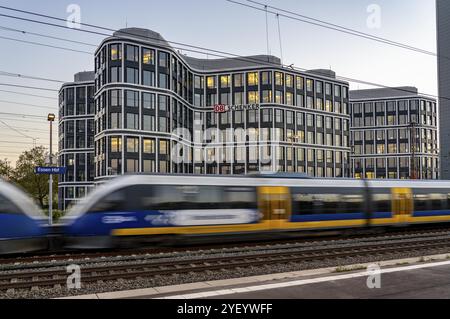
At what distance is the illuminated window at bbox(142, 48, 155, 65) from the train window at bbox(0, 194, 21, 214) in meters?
55.4

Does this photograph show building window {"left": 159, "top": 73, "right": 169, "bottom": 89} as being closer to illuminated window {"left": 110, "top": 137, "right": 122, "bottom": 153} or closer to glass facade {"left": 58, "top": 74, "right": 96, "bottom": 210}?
illuminated window {"left": 110, "top": 137, "right": 122, "bottom": 153}

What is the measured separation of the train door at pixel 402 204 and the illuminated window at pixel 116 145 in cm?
4861

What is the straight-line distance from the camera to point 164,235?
15406 millimetres

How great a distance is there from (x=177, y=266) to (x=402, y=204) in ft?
46.8

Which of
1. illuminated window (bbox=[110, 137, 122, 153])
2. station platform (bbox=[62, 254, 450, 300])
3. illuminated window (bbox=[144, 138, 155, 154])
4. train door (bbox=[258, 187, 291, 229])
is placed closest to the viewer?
station platform (bbox=[62, 254, 450, 300])

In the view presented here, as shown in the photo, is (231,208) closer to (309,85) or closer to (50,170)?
(50,170)

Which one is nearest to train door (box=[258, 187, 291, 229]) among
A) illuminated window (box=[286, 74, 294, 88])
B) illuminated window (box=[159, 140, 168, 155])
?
illuminated window (box=[159, 140, 168, 155])

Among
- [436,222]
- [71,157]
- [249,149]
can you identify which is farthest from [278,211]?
[71,157]

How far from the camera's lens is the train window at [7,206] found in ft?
43.1

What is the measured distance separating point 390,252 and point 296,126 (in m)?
68.2

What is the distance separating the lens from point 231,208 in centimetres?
1680

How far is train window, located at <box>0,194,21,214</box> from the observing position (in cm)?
1315

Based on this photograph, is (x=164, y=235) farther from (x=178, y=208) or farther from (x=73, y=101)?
(x=73, y=101)

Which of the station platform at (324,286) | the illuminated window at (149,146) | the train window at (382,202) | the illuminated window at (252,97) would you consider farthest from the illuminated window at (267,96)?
the station platform at (324,286)
